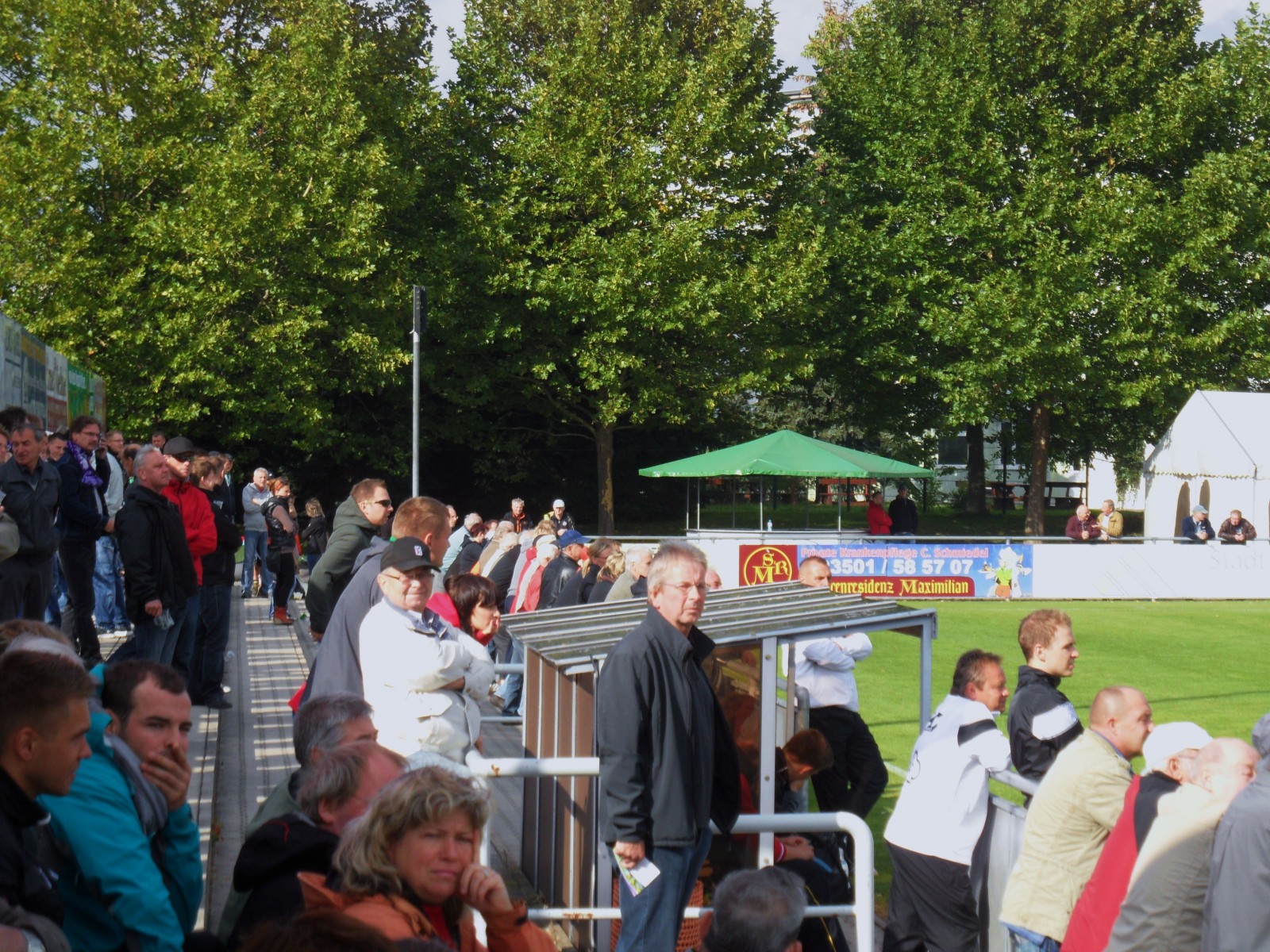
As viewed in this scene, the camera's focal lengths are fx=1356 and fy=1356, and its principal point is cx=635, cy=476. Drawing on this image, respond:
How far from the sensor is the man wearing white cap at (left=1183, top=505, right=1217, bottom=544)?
97.4ft

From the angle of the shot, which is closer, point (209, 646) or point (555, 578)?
point (209, 646)

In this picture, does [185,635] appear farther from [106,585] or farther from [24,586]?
[106,585]

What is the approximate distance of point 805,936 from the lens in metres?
5.47

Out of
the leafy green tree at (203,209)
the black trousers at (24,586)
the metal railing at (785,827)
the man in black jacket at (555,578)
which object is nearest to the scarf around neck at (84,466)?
the black trousers at (24,586)

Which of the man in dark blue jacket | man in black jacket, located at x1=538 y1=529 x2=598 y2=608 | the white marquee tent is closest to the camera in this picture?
the man in dark blue jacket

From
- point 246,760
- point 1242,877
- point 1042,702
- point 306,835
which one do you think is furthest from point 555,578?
point 306,835

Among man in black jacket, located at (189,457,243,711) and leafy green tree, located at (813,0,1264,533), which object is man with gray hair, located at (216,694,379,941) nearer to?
man in black jacket, located at (189,457,243,711)

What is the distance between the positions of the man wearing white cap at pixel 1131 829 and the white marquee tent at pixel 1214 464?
30.3 meters

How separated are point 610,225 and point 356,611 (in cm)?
3437

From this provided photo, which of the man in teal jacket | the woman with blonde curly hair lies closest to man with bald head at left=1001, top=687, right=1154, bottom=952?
the woman with blonde curly hair

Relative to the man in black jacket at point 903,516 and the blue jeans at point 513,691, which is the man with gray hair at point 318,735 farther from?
the man in black jacket at point 903,516

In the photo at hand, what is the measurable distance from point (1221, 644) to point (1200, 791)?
17222mm

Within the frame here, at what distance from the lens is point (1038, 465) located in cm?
4384

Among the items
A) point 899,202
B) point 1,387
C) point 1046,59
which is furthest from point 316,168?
point 1,387
